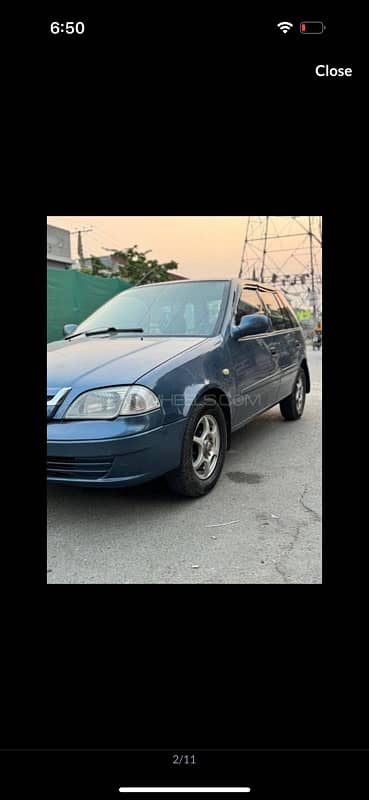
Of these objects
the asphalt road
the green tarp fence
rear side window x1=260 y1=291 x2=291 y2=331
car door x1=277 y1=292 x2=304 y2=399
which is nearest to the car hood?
the asphalt road

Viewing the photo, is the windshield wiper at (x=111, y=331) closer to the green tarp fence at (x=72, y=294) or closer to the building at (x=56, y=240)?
the building at (x=56, y=240)

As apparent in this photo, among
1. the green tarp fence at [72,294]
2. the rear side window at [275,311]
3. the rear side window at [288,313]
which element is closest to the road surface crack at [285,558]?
the rear side window at [275,311]

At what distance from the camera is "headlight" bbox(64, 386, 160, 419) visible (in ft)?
7.88

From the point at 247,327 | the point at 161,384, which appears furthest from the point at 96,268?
the point at 161,384

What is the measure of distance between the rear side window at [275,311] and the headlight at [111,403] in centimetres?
252

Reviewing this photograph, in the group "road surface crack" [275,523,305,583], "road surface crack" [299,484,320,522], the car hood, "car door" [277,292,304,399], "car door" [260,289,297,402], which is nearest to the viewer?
"road surface crack" [275,523,305,583]

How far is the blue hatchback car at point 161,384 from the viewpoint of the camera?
2381mm

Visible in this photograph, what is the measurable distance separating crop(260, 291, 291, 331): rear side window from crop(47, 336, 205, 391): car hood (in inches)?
65.1

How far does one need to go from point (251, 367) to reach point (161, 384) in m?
1.36

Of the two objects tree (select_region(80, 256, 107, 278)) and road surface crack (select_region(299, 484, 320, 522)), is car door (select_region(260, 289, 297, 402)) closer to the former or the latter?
road surface crack (select_region(299, 484, 320, 522))
